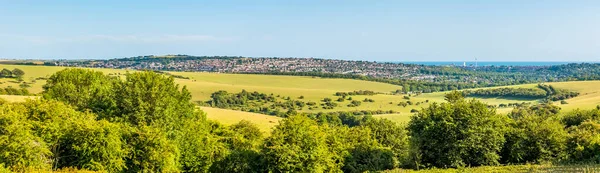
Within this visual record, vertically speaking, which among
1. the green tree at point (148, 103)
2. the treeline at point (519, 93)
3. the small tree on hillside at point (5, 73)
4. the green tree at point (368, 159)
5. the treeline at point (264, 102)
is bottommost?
the treeline at point (264, 102)

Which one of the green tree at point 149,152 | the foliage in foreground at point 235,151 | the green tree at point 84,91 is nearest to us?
the foliage in foreground at point 235,151

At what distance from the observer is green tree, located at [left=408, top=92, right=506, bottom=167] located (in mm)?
41156

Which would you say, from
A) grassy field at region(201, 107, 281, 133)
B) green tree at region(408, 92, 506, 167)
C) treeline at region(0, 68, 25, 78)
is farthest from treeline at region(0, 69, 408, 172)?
treeline at region(0, 68, 25, 78)

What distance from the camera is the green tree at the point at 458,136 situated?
1620 inches

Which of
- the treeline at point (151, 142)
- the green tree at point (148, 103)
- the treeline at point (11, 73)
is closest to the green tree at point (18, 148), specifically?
the treeline at point (151, 142)

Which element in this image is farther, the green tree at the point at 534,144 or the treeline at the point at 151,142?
the green tree at the point at 534,144

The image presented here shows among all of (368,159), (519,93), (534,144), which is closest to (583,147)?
(534,144)

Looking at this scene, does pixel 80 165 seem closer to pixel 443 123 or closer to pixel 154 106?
pixel 154 106

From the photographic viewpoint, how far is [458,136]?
42.0 meters

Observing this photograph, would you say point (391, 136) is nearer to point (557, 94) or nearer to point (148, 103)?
point (148, 103)

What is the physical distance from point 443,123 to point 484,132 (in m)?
3.84

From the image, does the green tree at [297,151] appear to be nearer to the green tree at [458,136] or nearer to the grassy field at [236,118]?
the green tree at [458,136]

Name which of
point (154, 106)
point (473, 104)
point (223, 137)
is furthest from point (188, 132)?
point (473, 104)

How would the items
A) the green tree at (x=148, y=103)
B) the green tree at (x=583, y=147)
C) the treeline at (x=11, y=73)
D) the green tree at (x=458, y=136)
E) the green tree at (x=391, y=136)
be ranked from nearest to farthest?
the green tree at (x=583, y=147)
the green tree at (x=458, y=136)
the green tree at (x=148, y=103)
the green tree at (x=391, y=136)
the treeline at (x=11, y=73)
